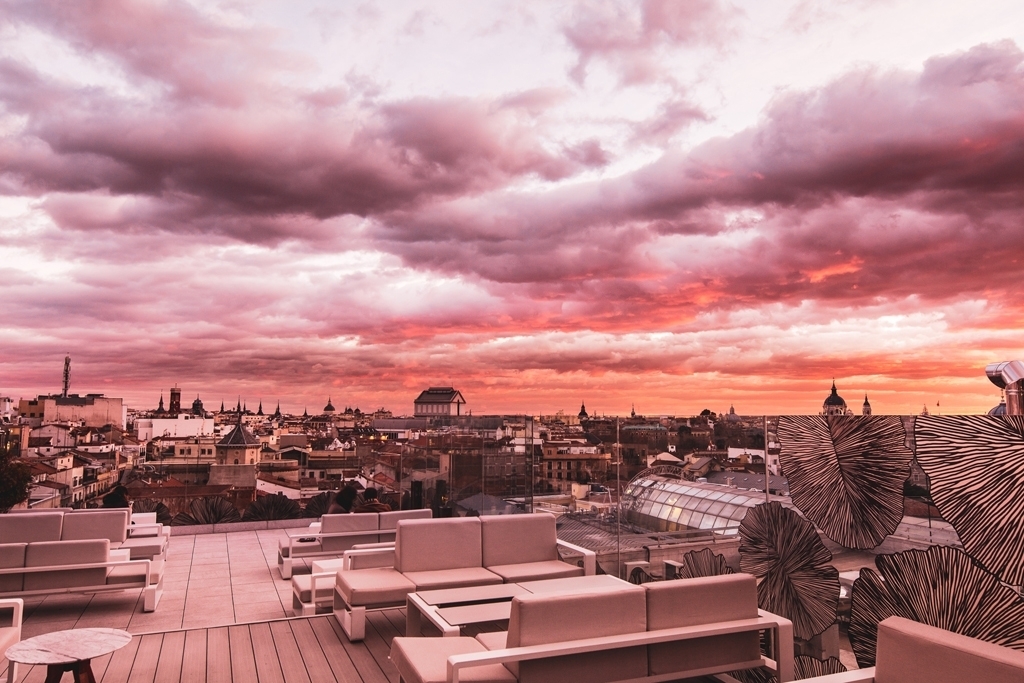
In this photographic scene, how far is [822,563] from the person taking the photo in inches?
141

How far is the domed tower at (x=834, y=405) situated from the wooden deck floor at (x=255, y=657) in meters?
3.09

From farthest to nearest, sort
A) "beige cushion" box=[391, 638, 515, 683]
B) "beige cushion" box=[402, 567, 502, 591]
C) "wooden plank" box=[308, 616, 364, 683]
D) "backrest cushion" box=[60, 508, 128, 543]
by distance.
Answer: "backrest cushion" box=[60, 508, 128, 543] → "beige cushion" box=[402, 567, 502, 591] → "wooden plank" box=[308, 616, 364, 683] → "beige cushion" box=[391, 638, 515, 683]

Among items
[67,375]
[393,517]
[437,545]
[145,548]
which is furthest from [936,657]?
[67,375]

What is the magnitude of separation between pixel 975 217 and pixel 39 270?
1737 centimetres

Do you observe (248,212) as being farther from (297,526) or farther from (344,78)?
(297,526)

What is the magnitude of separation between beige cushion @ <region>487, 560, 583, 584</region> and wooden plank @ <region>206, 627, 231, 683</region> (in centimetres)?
200

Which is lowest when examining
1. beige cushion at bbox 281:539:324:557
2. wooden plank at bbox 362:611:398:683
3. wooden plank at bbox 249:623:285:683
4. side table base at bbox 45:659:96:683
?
wooden plank at bbox 362:611:398:683

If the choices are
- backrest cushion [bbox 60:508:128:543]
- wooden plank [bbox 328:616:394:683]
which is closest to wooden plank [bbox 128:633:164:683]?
wooden plank [bbox 328:616:394:683]

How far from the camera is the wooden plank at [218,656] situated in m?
4.21

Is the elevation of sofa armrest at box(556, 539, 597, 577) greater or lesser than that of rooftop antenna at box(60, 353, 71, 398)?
lesser

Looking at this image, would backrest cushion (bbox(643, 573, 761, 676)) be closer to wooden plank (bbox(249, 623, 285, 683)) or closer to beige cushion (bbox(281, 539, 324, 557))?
wooden plank (bbox(249, 623, 285, 683))

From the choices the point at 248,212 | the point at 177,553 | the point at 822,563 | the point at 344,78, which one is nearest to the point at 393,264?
the point at 248,212

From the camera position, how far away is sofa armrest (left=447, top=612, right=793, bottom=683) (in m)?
2.83

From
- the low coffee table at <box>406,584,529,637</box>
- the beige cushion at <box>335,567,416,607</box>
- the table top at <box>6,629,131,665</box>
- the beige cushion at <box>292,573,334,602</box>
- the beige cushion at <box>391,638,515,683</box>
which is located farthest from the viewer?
the beige cushion at <box>292,573,334,602</box>
